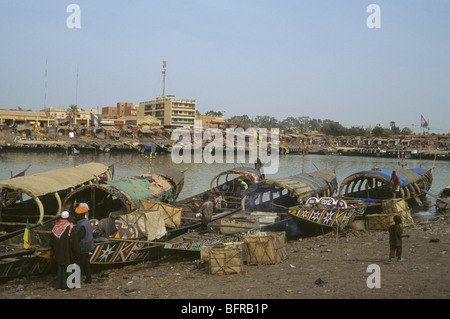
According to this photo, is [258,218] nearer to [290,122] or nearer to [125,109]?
[125,109]

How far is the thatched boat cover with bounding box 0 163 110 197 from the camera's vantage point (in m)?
10.6

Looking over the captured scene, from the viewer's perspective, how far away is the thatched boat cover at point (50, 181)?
417 inches

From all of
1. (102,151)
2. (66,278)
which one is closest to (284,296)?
(66,278)

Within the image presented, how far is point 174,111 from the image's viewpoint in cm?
8238

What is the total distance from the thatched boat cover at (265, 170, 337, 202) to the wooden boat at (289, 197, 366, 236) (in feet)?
2.69

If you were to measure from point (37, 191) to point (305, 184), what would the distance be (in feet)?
29.0

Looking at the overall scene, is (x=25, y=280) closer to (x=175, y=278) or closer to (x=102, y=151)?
(x=175, y=278)

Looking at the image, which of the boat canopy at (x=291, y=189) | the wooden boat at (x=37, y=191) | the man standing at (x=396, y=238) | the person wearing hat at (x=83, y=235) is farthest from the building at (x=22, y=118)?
the man standing at (x=396, y=238)

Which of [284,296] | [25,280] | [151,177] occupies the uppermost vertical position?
[151,177]

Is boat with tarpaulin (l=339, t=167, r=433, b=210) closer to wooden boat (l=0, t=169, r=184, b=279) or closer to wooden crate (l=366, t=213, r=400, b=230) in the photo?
wooden crate (l=366, t=213, r=400, b=230)

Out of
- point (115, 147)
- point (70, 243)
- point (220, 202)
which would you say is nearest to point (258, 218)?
point (220, 202)

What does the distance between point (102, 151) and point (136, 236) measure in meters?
49.9

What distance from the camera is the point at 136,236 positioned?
32.0ft

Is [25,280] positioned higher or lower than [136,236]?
lower
